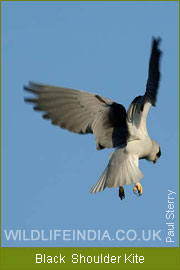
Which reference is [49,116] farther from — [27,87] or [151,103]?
[151,103]

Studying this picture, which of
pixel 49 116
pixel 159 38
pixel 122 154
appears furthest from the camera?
pixel 49 116

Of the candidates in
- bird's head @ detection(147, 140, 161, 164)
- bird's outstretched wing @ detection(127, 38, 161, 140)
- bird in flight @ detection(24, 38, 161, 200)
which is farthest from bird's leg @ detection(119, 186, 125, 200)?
bird's outstretched wing @ detection(127, 38, 161, 140)

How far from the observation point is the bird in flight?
38.5 ft

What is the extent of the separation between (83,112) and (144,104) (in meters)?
1.27

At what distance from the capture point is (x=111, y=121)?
12.6 meters

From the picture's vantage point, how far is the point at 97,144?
1260cm

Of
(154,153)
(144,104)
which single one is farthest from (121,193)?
(144,104)

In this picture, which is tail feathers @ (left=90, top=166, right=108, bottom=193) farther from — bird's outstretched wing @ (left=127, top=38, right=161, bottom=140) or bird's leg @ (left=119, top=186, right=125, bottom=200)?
bird's outstretched wing @ (left=127, top=38, right=161, bottom=140)

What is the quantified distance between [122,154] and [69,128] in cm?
120

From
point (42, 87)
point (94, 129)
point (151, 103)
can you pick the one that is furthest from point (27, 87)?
point (151, 103)

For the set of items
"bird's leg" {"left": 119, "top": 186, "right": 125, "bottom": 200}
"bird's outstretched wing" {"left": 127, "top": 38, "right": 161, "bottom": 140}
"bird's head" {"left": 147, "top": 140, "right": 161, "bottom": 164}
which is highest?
"bird's outstretched wing" {"left": 127, "top": 38, "right": 161, "bottom": 140}

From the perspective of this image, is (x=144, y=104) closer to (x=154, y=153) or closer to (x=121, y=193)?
(x=154, y=153)

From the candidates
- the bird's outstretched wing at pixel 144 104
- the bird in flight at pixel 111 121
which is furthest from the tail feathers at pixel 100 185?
the bird's outstretched wing at pixel 144 104

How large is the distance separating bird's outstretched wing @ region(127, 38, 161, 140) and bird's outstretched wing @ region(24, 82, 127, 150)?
0.40m
